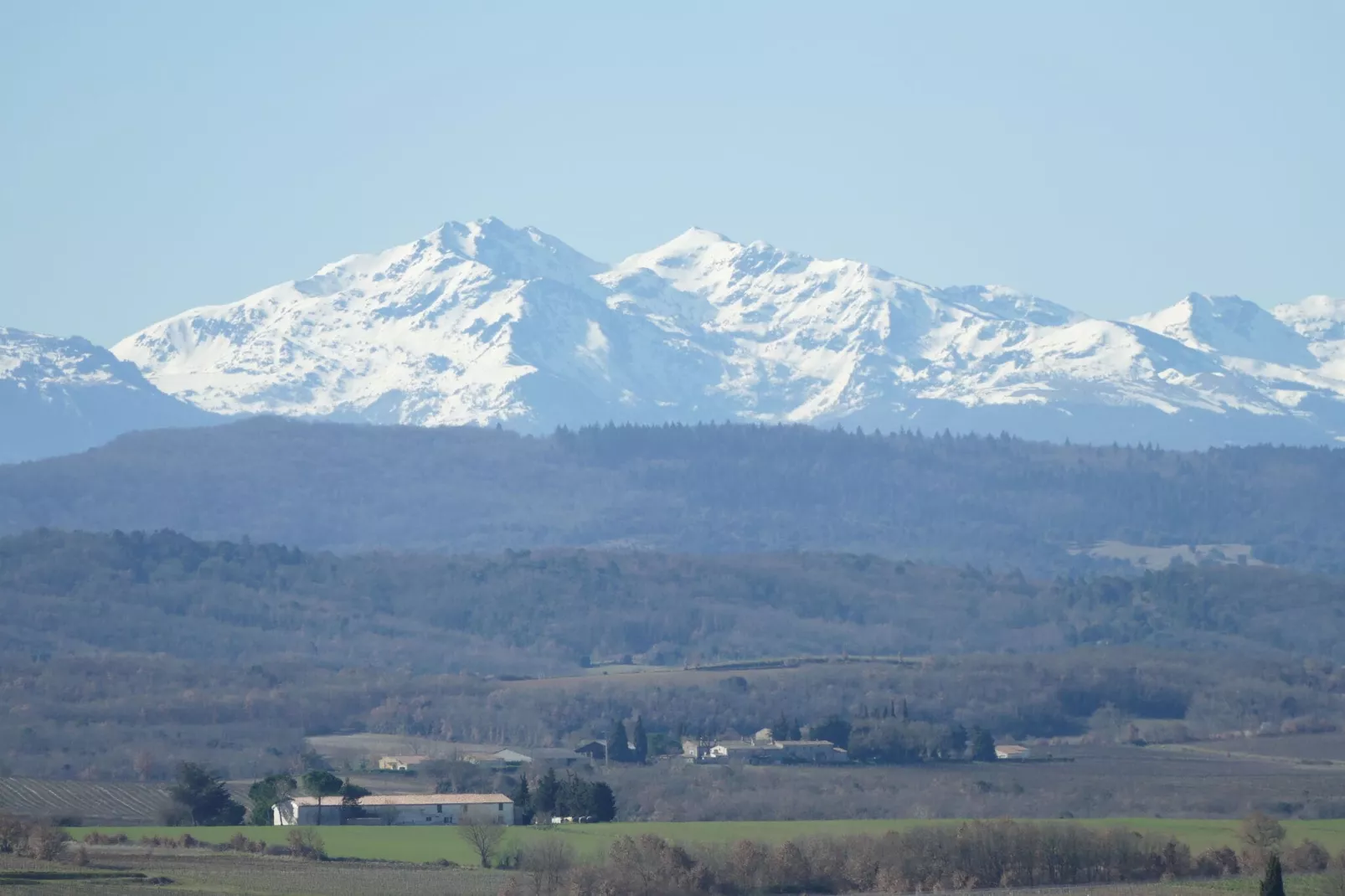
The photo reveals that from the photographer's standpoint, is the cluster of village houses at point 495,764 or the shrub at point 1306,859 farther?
the cluster of village houses at point 495,764

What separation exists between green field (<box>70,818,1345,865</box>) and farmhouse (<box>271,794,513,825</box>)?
3.14 m

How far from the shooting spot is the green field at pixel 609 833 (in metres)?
119

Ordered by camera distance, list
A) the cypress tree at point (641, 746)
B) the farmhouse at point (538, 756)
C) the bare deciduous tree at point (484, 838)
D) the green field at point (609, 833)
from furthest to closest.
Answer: the cypress tree at point (641, 746), the farmhouse at point (538, 756), the green field at point (609, 833), the bare deciduous tree at point (484, 838)

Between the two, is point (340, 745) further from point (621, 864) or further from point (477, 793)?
point (621, 864)

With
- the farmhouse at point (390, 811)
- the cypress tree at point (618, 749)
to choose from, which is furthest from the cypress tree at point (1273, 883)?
the cypress tree at point (618, 749)

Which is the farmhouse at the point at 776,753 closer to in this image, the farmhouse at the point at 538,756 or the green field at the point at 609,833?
the farmhouse at the point at 538,756

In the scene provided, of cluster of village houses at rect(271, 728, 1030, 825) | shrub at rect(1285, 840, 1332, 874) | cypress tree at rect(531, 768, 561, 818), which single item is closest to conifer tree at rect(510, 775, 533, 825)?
cypress tree at rect(531, 768, 561, 818)

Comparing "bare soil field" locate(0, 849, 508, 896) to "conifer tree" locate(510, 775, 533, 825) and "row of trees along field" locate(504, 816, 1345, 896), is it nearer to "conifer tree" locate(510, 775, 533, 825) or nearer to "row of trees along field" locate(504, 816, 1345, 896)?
"row of trees along field" locate(504, 816, 1345, 896)

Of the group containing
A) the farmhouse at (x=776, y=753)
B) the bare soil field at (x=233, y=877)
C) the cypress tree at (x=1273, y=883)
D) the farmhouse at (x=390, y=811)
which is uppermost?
the farmhouse at (x=776, y=753)

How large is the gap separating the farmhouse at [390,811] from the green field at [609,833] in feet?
10.3

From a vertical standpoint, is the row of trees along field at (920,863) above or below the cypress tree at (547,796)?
below

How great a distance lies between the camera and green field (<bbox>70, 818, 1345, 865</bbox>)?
390ft

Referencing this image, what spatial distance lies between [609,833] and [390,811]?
1368cm

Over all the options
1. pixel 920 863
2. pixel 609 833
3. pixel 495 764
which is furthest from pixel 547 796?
pixel 495 764
